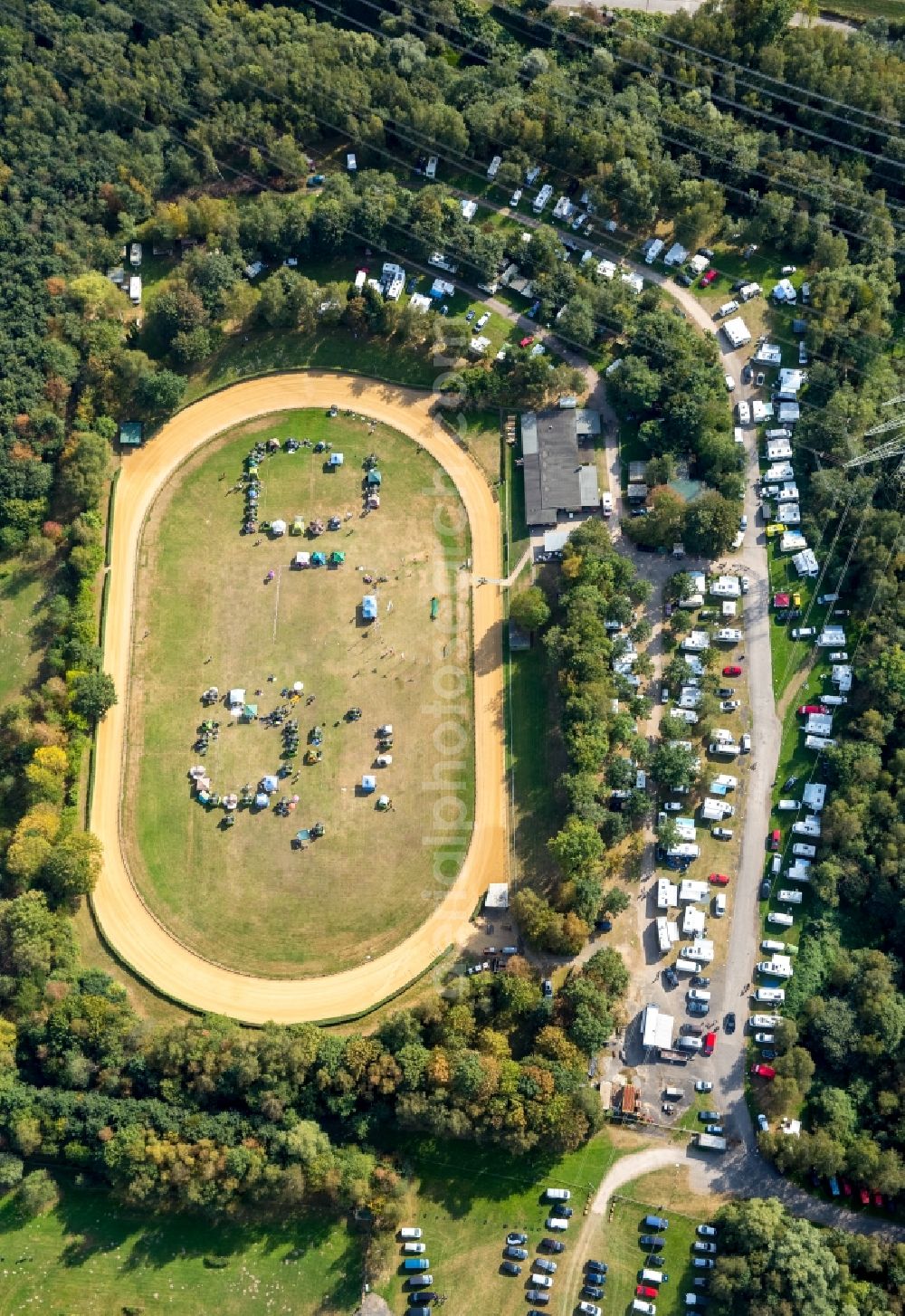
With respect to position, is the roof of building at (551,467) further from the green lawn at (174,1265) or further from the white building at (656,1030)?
the green lawn at (174,1265)

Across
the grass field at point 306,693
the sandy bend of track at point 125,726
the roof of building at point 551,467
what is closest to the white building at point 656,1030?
the sandy bend of track at point 125,726

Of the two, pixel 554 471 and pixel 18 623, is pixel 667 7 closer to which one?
pixel 554 471

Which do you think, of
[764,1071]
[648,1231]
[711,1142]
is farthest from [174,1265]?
[764,1071]

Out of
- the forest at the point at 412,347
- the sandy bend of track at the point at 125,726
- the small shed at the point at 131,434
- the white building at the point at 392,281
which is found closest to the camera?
the forest at the point at 412,347

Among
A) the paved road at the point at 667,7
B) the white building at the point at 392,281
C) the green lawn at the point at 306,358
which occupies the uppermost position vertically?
the paved road at the point at 667,7

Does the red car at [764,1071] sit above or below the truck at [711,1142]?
above

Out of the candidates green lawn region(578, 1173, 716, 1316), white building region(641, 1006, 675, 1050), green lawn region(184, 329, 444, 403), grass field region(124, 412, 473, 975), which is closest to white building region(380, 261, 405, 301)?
green lawn region(184, 329, 444, 403)
